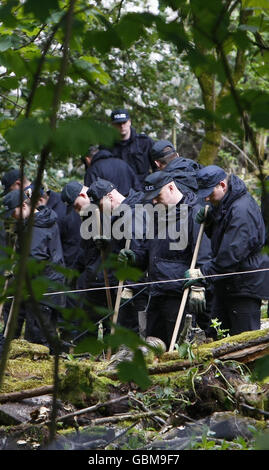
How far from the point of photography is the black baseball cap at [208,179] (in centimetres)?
669

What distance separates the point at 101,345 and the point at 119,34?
1222 mm

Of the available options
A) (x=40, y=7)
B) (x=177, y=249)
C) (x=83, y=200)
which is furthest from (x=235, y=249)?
(x=40, y=7)

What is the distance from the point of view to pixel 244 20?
344 cm

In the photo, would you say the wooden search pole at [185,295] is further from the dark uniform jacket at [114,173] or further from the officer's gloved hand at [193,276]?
the dark uniform jacket at [114,173]

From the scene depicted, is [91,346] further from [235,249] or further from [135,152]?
[135,152]

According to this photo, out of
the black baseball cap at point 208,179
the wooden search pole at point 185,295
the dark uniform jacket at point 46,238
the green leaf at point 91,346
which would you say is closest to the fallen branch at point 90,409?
the green leaf at point 91,346

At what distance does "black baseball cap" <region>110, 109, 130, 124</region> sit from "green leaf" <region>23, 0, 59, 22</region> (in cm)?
667

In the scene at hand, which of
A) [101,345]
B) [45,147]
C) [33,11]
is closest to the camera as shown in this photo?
[45,147]

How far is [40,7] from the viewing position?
2.46m

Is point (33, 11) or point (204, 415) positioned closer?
point (33, 11)

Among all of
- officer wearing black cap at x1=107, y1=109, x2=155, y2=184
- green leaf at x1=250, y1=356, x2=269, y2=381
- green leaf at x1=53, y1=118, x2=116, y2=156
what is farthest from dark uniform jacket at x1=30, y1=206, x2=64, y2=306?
green leaf at x1=53, y1=118, x2=116, y2=156

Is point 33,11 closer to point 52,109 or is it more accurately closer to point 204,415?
point 52,109
